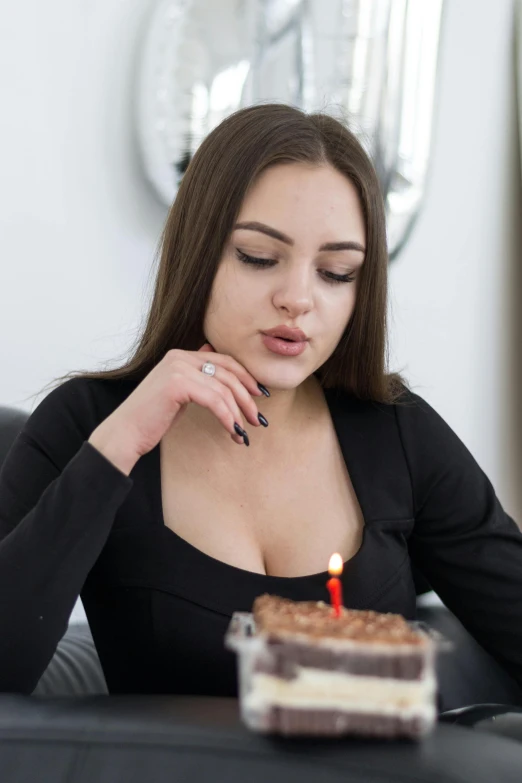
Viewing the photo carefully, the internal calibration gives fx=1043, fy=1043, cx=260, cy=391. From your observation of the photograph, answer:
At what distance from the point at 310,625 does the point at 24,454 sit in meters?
0.62

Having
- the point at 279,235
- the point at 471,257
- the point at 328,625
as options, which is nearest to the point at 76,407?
the point at 279,235

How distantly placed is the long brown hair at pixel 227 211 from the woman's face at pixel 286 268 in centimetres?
2

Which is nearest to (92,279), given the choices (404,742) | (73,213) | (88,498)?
(73,213)

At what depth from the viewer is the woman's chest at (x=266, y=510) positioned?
1.26 meters

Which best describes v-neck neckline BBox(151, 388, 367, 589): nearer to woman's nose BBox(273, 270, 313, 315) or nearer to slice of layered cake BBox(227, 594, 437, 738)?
woman's nose BBox(273, 270, 313, 315)

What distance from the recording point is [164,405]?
3.58ft

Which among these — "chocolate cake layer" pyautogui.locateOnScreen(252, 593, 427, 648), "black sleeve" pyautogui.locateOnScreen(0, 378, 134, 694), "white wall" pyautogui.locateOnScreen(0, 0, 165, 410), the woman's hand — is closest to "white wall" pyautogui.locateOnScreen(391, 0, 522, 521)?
"white wall" pyautogui.locateOnScreen(0, 0, 165, 410)

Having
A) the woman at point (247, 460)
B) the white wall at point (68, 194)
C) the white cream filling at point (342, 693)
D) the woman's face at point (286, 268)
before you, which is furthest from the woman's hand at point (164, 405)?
the white wall at point (68, 194)

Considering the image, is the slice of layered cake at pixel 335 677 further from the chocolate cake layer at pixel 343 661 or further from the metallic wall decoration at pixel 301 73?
the metallic wall decoration at pixel 301 73

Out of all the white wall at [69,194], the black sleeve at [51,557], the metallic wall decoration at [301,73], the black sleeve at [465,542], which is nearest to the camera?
the black sleeve at [51,557]

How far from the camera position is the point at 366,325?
142 cm

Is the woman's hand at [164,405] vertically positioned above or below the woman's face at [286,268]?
below

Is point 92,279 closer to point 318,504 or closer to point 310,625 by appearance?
point 318,504

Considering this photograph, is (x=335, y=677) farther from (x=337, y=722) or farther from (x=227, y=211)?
(x=227, y=211)
